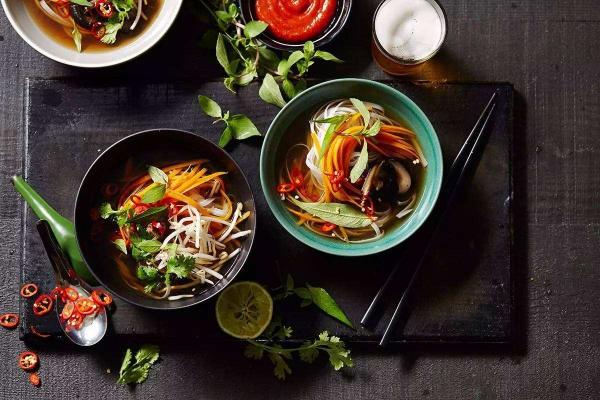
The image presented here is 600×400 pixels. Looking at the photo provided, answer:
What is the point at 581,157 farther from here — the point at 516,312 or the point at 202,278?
the point at 202,278

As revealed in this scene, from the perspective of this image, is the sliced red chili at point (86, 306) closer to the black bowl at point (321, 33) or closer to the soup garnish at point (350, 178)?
the soup garnish at point (350, 178)

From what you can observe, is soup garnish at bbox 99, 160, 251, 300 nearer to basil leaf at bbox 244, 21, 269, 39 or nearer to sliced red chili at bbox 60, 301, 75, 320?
sliced red chili at bbox 60, 301, 75, 320

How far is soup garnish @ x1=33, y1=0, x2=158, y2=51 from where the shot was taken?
2.04 m

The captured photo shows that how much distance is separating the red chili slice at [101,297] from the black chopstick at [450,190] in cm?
74

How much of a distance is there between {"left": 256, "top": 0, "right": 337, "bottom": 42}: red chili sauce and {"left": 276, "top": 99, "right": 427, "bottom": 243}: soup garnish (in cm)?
26

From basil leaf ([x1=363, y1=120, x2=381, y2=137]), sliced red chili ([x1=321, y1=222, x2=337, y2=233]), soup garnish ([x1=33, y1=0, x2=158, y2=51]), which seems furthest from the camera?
soup garnish ([x1=33, y1=0, x2=158, y2=51])

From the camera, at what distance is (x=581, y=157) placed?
6.98 feet

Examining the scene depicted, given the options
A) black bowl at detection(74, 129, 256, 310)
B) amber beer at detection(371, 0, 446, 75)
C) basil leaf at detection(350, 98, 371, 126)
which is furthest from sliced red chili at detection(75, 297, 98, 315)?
amber beer at detection(371, 0, 446, 75)

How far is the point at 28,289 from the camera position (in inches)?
80.6

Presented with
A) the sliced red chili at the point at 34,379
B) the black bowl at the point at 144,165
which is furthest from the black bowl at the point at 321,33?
the sliced red chili at the point at 34,379

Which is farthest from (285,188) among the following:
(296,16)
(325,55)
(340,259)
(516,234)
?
(516,234)

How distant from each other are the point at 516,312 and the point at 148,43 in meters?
1.35

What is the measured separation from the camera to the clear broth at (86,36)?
204 cm

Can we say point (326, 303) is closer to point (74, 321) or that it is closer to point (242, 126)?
point (242, 126)
